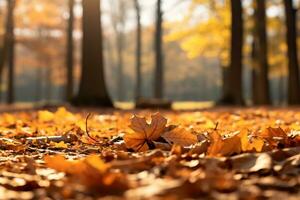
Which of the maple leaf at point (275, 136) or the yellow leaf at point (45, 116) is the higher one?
the yellow leaf at point (45, 116)

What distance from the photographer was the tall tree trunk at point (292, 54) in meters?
16.0

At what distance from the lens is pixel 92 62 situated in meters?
11.3

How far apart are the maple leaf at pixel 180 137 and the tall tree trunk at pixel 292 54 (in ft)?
46.7

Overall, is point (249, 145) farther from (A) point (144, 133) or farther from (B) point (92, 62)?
(B) point (92, 62)

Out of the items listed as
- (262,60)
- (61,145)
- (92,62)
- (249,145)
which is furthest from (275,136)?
(262,60)

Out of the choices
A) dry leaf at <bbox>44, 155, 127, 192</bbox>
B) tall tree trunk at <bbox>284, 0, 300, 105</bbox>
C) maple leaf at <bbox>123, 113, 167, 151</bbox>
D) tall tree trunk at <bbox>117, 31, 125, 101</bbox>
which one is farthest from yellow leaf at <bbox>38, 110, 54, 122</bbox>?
tall tree trunk at <bbox>117, 31, 125, 101</bbox>

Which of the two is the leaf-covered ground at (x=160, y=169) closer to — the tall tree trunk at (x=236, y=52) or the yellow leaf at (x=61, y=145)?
the yellow leaf at (x=61, y=145)

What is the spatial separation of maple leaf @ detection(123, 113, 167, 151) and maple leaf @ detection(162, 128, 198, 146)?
0.18 ft

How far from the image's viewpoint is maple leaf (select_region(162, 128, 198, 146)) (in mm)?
2531

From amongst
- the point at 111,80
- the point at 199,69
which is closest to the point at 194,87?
the point at 199,69

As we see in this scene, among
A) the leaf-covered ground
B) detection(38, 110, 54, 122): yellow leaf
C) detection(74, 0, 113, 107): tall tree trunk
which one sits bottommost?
the leaf-covered ground

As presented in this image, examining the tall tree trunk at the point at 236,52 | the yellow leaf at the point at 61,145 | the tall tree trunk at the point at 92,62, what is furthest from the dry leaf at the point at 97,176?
the tall tree trunk at the point at 236,52

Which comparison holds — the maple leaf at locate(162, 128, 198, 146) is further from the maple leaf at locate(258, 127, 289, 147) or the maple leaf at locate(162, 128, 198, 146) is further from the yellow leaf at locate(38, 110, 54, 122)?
the yellow leaf at locate(38, 110, 54, 122)

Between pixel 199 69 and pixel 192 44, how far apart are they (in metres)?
43.6
